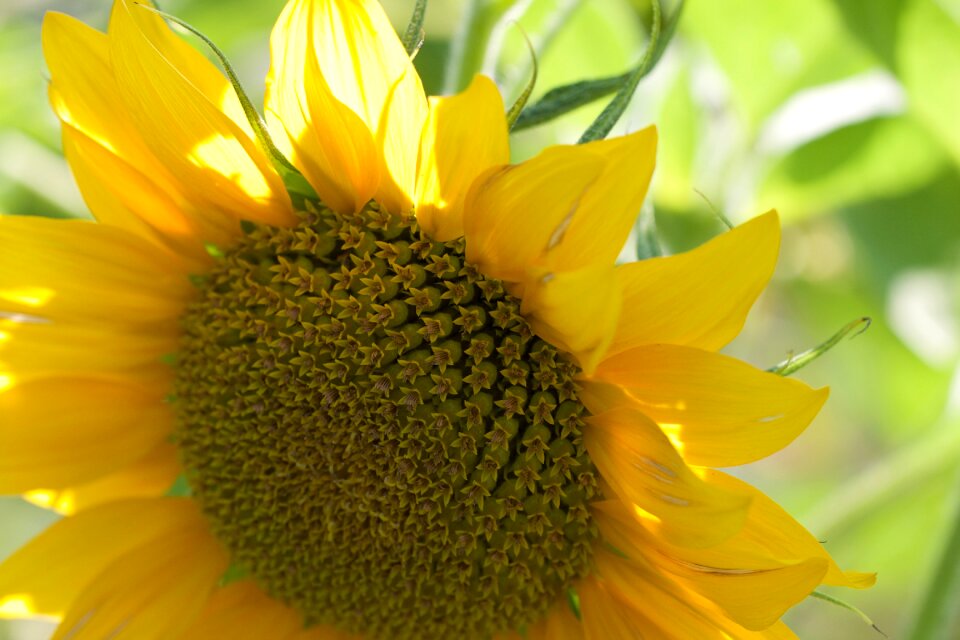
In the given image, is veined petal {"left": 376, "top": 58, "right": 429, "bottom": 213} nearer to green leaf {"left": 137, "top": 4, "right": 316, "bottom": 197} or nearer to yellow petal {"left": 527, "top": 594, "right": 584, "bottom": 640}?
green leaf {"left": 137, "top": 4, "right": 316, "bottom": 197}

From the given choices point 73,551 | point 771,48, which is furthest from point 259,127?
point 771,48

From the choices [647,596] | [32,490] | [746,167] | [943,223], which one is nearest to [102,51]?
[32,490]

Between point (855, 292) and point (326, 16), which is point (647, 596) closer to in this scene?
point (326, 16)

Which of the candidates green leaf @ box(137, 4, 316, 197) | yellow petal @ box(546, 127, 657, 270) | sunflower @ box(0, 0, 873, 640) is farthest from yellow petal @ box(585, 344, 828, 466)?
green leaf @ box(137, 4, 316, 197)

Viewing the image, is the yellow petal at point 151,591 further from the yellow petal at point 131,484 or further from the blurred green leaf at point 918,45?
the blurred green leaf at point 918,45

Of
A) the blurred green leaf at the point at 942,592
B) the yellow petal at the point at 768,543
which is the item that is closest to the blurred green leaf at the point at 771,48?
the blurred green leaf at the point at 942,592

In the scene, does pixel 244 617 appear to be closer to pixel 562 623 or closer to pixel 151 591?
pixel 151 591
